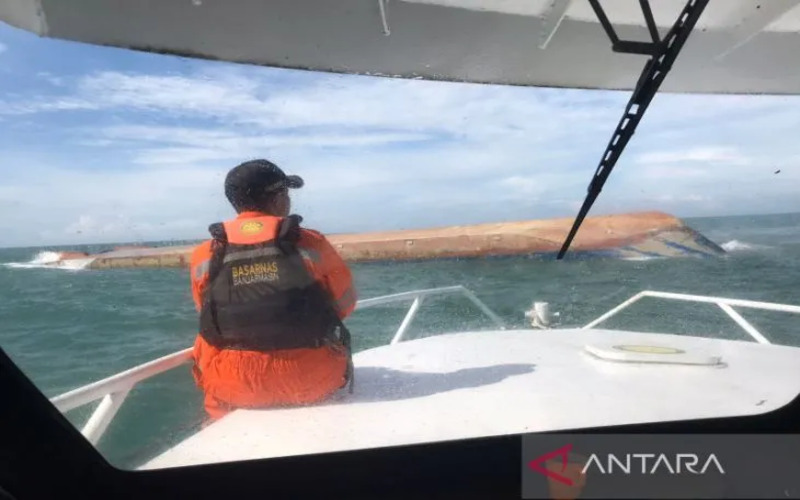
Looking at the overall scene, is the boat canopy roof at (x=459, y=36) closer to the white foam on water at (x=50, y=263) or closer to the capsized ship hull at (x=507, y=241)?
the capsized ship hull at (x=507, y=241)

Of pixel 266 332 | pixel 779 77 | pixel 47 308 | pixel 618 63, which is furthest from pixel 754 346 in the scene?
pixel 47 308

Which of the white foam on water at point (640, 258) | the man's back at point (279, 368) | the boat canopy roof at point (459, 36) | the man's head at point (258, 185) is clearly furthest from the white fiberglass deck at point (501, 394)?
the boat canopy roof at point (459, 36)

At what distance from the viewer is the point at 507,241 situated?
1.90 metres

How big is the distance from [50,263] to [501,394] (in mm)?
1620

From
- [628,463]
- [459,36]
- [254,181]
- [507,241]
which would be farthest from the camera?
[459,36]

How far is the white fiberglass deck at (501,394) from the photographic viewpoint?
67.7 inches

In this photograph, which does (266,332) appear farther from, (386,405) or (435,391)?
(435,391)

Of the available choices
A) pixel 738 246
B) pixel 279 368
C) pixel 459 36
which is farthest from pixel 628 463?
pixel 459 36

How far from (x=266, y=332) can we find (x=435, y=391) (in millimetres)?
709

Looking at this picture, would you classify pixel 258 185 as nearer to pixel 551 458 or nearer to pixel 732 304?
pixel 551 458

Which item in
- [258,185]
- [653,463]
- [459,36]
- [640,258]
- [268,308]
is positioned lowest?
[653,463]

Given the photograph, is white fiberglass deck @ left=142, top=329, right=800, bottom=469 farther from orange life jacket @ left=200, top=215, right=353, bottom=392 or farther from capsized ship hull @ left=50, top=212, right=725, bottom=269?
capsized ship hull @ left=50, top=212, right=725, bottom=269

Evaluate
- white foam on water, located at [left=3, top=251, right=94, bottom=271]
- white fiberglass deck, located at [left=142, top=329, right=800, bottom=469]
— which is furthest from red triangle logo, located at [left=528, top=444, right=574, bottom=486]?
white foam on water, located at [left=3, top=251, right=94, bottom=271]

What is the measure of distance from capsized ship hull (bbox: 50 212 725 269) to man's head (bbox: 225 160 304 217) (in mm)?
215
